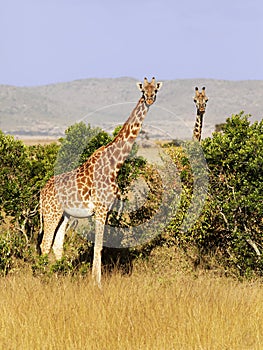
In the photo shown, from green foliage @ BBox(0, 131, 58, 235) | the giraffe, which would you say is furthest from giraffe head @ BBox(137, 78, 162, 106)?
green foliage @ BBox(0, 131, 58, 235)

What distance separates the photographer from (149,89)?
8156mm

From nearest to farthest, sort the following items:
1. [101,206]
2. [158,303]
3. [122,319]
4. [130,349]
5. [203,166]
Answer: [130,349]
[122,319]
[158,303]
[101,206]
[203,166]

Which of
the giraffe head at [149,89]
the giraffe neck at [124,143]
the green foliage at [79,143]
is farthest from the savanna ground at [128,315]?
the green foliage at [79,143]

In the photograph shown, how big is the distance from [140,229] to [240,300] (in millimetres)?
3518

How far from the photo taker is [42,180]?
403 inches

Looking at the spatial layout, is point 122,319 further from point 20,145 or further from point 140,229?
point 20,145

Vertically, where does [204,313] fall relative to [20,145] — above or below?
below

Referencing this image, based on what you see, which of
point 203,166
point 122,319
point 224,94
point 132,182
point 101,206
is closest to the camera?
point 122,319

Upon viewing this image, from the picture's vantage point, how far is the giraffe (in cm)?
860

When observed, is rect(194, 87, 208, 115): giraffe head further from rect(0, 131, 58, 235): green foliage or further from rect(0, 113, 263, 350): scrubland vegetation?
rect(0, 131, 58, 235): green foliage

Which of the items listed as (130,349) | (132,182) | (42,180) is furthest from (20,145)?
(130,349)

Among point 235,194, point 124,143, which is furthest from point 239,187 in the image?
point 124,143

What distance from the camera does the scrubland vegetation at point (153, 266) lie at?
5887 millimetres

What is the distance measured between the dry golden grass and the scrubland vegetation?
1cm
